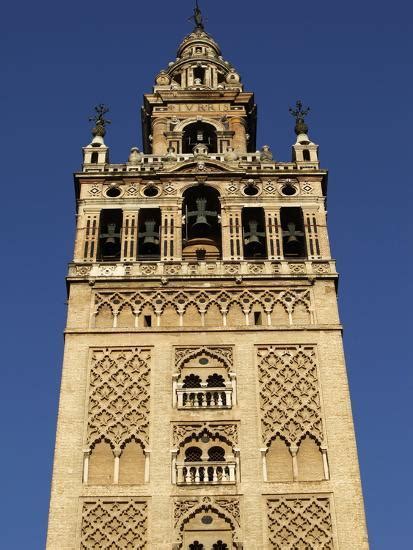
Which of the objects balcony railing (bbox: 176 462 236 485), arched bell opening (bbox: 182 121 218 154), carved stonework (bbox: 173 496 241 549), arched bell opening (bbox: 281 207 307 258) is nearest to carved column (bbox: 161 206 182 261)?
arched bell opening (bbox: 281 207 307 258)

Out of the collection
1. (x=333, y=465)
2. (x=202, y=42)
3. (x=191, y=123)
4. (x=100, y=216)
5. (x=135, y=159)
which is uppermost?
(x=202, y=42)

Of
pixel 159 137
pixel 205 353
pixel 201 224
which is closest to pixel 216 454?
pixel 205 353

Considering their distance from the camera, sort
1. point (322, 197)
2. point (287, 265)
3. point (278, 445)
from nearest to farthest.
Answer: point (278, 445) < point (287, 265) < point (322, 197)

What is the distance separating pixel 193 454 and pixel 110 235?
22.7ft

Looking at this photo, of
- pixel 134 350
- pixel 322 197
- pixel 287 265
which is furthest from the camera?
pixel 322 197

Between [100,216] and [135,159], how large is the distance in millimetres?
2601

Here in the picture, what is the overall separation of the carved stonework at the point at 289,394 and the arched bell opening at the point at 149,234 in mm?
4472

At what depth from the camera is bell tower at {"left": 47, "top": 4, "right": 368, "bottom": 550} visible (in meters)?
22.0

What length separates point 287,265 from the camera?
26656 millimetres

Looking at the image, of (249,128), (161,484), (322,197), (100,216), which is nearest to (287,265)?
(322,197)

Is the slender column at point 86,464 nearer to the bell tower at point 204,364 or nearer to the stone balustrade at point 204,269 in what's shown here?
the bell tower at point 204,364

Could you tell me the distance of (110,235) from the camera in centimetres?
2795

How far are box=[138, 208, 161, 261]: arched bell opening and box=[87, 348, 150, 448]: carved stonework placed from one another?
12.2 feet

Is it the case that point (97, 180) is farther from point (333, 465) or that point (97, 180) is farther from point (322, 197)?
point (333, 465)
